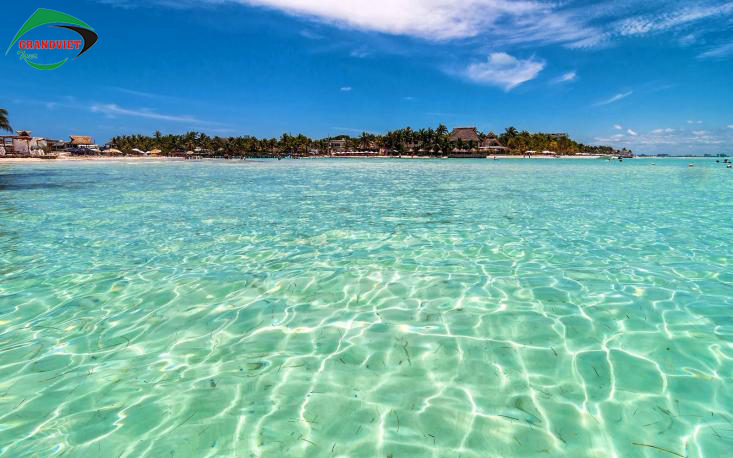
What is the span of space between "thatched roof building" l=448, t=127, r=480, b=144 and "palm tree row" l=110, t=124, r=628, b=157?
1.11 m

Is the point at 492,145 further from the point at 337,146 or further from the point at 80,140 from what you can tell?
the point at 80,140

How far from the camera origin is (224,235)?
7195 mm

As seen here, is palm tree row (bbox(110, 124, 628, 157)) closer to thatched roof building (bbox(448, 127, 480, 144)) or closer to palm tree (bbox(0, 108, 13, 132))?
thatched roof building (bbox(448, 127, 480, 144))

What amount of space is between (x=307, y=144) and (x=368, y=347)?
110 meters

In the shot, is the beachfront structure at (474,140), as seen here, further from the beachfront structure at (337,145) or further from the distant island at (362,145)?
the beachfront structure at (337,145)

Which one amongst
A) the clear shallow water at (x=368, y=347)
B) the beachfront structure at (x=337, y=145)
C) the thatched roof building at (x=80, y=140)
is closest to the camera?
the clear shallow water at (x=368, y=347)

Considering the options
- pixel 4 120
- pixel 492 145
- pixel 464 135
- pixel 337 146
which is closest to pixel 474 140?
pixel 464 135

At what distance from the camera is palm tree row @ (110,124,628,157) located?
93375 millimetres

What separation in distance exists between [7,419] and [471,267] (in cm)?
475

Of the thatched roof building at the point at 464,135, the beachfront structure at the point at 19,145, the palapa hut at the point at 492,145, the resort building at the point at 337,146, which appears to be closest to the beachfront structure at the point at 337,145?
the resort building at the point at 337,146

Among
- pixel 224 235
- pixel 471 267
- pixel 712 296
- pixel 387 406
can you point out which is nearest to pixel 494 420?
pixel 387 406

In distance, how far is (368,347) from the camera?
310cm

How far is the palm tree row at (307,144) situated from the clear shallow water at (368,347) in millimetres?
90708

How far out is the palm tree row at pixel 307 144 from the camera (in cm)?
9338
